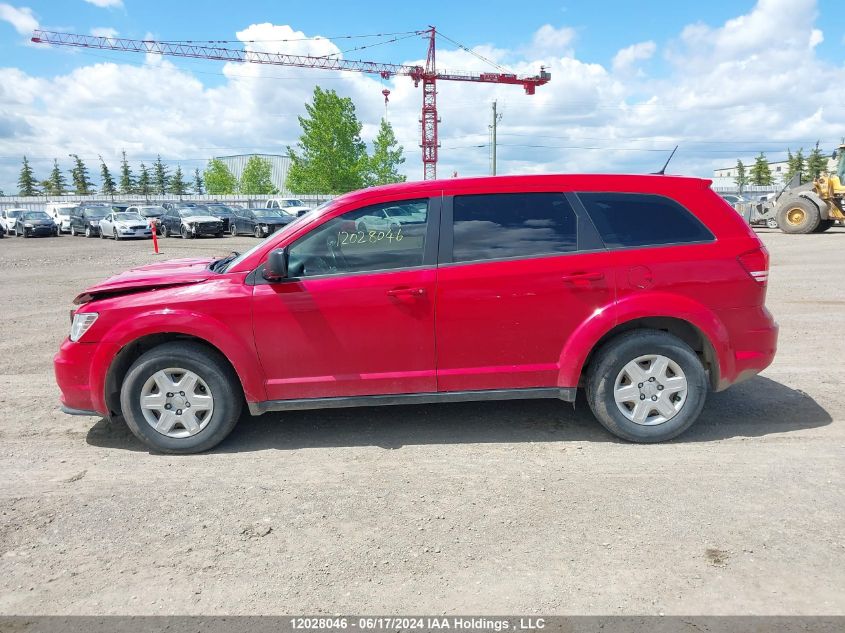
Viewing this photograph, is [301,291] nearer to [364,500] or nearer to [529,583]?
[364,500]

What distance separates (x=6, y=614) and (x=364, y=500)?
1708mm

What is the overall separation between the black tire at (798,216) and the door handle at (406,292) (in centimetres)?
2295

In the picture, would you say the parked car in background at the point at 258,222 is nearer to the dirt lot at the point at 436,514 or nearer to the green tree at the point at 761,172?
the dirt lot at the point at 436,514

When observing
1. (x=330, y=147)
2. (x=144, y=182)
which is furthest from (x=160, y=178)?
(x=330, y=147)

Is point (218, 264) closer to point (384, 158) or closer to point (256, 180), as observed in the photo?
point (384, 158)

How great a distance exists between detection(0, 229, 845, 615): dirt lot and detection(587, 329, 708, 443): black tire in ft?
0.44

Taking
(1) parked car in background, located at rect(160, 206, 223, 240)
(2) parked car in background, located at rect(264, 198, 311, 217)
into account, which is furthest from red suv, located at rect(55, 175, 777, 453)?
(2) parked car in background, located at rect(264, 198, 311, 217)

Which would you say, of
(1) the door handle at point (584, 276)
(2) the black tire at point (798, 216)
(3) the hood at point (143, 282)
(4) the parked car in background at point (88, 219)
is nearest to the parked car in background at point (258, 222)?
(4) the parked car in background at point (88, 219)

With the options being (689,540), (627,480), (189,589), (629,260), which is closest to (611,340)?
(629,260)

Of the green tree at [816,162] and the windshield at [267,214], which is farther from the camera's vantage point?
the green tree at [816,162]

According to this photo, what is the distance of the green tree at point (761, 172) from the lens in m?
83.0

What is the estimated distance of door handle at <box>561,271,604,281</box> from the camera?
401cm

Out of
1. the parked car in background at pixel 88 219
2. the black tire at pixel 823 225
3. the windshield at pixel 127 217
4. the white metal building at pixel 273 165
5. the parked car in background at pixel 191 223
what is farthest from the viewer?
the white metal building at pixel 273 165

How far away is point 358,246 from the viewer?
4090 mm
